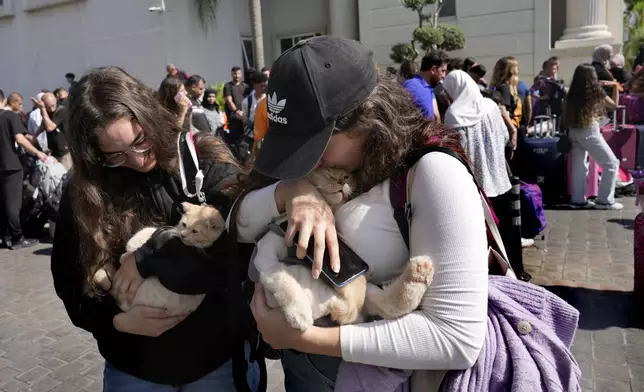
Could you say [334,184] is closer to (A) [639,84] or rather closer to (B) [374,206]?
(B) [374,206]

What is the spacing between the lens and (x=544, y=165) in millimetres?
7672

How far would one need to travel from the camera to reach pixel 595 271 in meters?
5.20

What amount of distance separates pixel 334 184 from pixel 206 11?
1728cm

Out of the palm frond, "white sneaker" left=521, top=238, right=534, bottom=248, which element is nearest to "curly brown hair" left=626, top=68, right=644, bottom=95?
"white sneaker" left=521, top=238, right=534, bottom=248

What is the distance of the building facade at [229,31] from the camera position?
15.6 meters

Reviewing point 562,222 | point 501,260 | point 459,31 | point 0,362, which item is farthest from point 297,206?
point 459,31

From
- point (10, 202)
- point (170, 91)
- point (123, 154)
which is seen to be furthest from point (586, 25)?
point (123, 154)

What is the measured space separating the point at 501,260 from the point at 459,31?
15196 mm

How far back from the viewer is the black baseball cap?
133 cm

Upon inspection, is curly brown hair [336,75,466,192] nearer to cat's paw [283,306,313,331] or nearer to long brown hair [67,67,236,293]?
cat's paw [283,306,313,331]

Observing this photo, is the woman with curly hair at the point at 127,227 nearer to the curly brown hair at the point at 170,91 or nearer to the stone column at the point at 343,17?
the curly brown hair at the point at 170,91

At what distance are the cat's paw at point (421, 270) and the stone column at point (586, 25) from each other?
16.1 meters

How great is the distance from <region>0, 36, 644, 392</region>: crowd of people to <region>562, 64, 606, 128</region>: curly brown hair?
621 centimetres

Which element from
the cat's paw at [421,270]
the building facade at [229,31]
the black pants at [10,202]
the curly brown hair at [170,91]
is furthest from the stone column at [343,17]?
the cat's paw at [421,270]
